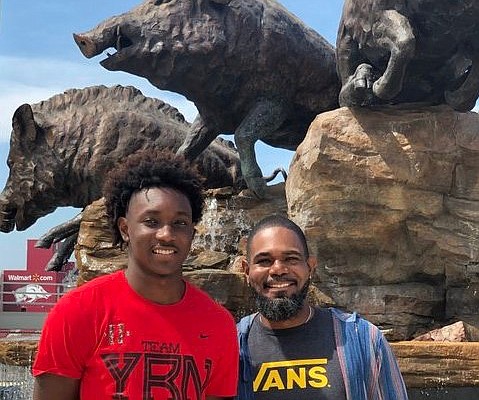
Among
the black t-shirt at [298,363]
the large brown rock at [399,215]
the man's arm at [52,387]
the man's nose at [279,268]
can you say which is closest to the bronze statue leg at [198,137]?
the large brown rock at [399,215]

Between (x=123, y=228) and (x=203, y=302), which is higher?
A: (x=123, y=228)

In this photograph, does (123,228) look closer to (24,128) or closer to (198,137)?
(198,137)

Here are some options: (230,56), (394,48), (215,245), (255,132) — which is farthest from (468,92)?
(215,245)

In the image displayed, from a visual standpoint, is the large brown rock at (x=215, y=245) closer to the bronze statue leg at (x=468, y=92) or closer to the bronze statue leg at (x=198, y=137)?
the bronze statue leg at (x=198, y=137)

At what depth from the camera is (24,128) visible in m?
9.34

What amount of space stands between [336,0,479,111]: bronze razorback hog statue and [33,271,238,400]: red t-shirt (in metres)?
3.79

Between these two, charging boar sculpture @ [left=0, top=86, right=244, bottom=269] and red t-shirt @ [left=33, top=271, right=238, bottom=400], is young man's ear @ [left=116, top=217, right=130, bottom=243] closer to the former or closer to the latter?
red t-shirt @ [left=33, top=271, right=238, bottom=400]

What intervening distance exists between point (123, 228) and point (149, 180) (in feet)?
0.55

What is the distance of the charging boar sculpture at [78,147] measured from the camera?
9.27 metres

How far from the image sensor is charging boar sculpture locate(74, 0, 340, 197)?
744 centimetres

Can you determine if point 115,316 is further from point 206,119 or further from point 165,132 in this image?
point 165,132

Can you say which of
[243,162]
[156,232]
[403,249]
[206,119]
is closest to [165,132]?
[206,119]

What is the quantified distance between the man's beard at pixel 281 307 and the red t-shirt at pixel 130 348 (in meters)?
0.22

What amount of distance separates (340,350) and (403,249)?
3.48 metres
